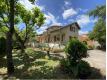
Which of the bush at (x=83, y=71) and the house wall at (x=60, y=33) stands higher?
the house wall at (x=60, y=33)

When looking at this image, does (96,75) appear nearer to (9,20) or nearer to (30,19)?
(9,20)

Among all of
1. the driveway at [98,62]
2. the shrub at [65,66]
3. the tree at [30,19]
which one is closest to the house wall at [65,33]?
the tree at [30,19]

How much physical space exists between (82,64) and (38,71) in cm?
303

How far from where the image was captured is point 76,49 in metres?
11.4

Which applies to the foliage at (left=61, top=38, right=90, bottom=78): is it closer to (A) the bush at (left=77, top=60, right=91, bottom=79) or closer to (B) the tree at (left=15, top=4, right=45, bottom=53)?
(A) the bush at (left=77, top=60, right=91, bottom=79)

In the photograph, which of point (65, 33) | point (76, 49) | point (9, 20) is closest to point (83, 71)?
point (76, 49)

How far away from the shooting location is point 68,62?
11.5m

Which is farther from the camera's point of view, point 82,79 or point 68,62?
point 68,62

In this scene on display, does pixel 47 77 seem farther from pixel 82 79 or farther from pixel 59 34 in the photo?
pixel 59 34

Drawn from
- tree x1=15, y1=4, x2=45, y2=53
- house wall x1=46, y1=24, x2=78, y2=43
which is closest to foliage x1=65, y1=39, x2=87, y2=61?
tree x1=15, y1=4, x2=45, y2=53

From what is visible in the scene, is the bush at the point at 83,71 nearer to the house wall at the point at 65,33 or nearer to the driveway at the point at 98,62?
the driveway at the point at 98,62

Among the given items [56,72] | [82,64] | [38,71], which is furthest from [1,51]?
[82,64]

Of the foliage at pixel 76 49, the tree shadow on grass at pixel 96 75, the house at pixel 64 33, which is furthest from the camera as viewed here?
the house at pixel 64 33

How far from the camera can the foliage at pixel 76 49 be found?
11.5 m
